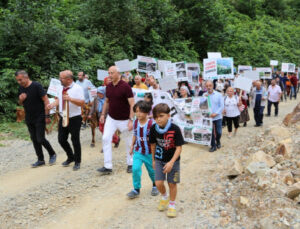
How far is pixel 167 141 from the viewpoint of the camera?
425 centimetres

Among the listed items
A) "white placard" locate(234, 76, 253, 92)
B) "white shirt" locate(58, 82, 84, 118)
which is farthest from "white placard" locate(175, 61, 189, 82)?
"white shirt" locate(58, 82, 84, 118)

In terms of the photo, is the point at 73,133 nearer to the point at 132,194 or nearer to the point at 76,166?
the point at 76,166

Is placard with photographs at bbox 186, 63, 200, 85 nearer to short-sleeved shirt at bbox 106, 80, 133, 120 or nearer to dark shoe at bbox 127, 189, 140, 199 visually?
short-sleeved shirt at bbox 106, 80, 133, 120

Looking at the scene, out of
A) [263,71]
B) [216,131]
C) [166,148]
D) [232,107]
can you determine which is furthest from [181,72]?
[166,148]

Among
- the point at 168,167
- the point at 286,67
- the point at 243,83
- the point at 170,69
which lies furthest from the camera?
the point at 286,67

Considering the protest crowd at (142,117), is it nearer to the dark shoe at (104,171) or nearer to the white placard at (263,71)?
the dark shoe at (104,171)

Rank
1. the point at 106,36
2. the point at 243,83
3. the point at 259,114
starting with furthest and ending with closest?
the point at 106,36
the point at 259,114
the point at 243,83

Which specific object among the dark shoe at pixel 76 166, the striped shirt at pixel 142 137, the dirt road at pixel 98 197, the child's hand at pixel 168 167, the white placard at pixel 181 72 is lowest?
the dirt road at pixel 98 197

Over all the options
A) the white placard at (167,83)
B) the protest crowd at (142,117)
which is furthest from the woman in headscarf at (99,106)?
the white placard at (167,83)

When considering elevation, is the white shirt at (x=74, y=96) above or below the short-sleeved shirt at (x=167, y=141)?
above

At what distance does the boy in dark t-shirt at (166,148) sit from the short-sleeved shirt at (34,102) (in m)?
3.21

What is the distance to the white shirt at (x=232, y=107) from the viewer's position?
9.63 m

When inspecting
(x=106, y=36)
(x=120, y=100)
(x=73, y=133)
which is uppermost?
(x=106, y=36)

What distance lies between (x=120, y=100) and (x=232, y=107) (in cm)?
478
